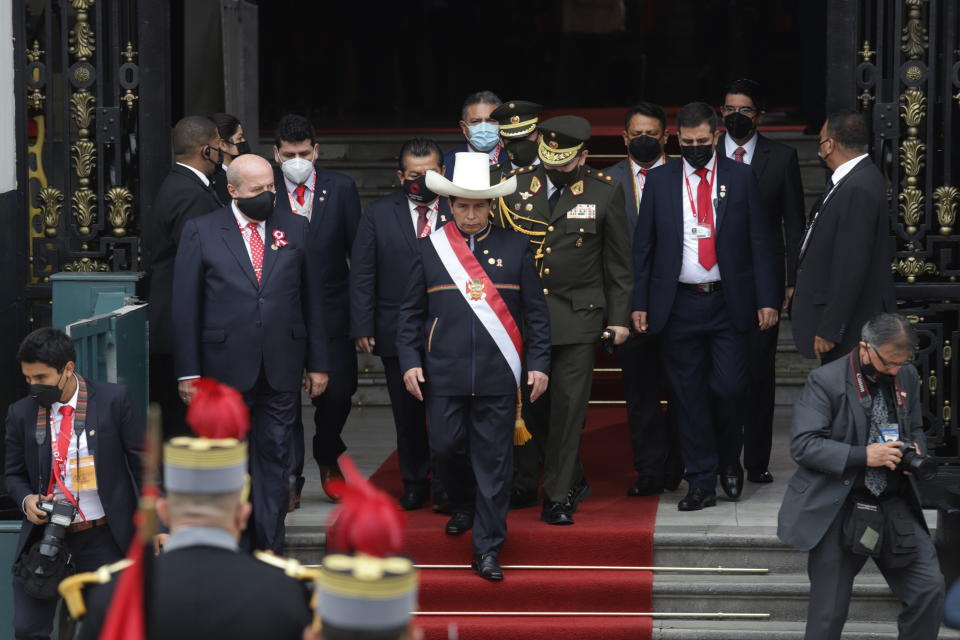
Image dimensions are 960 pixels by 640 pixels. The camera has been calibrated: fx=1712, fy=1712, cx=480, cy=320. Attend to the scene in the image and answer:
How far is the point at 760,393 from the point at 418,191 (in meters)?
1.94

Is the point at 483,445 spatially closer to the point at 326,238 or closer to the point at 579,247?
the point at 579,247

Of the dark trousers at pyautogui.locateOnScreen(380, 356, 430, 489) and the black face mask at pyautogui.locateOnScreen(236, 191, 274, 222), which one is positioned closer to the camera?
the black face mask at pyautogui.locateOnScreen(236, 191, 274, 222)

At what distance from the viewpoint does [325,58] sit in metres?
15.8

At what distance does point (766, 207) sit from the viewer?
8.01 m

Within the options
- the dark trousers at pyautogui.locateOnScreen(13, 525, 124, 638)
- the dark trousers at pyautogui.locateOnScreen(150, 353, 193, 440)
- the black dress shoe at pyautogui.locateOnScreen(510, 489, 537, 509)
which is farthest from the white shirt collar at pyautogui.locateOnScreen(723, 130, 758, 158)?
the dark trousers at pyautogui.locateOnScreen(13, 525, 124, 638)

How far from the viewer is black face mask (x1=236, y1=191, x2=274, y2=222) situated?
709 cm

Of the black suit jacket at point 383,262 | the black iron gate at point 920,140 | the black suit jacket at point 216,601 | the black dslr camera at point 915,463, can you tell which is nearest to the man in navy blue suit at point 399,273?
the black suit jacket at point 383,262

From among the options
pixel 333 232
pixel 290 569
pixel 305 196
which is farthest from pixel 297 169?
pixel 290 569

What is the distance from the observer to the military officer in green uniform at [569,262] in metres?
7.53

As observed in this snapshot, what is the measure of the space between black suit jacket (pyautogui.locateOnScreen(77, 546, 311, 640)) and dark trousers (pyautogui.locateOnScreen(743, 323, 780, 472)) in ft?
15.3

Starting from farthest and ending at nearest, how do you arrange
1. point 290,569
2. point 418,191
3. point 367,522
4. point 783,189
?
point 783,189
point 418,191
point 290,569
point 367,522

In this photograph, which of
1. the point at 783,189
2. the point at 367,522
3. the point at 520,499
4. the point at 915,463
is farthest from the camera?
the point at 783,189

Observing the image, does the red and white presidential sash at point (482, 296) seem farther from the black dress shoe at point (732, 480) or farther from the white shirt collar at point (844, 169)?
the white shirt collar at point (844, 169)

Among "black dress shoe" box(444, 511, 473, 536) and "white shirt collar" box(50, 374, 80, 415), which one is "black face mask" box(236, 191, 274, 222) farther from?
"black dress shoe" box(444, 511, 473, 536)
